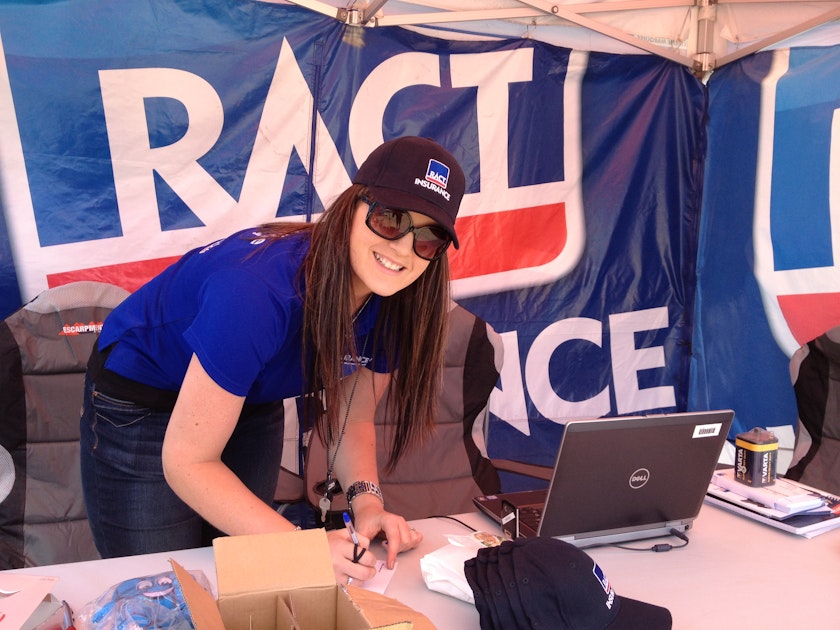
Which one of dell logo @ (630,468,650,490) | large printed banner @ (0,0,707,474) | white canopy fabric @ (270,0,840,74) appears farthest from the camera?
white canopy fabric @ (270,0,840,74)

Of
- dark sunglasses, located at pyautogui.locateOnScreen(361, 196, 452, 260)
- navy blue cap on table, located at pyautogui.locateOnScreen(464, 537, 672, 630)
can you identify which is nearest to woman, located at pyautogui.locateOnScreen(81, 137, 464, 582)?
dark sunglasses, located at pyautogui.locateOnScreen(361, 196, 452, 260)

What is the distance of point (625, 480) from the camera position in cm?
132

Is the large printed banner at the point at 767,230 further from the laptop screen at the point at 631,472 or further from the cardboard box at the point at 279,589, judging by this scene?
the cardboard box at the point at 279,589

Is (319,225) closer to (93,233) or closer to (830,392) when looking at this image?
(93,233)

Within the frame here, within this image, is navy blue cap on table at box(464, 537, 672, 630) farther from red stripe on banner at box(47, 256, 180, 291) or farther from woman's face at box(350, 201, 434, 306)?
red stripe on banner at box(47, 256, 180, 291)

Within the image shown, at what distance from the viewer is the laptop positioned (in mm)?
1253

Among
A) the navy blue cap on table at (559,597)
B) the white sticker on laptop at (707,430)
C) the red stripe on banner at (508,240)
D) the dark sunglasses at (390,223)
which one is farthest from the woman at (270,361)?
the red stripe on banner at (508,240)

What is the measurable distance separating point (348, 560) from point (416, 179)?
0.62 meters

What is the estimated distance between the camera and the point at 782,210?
3.00 meters

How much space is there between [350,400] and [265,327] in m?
0.45

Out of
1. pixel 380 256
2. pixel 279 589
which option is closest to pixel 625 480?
pixel 380 256

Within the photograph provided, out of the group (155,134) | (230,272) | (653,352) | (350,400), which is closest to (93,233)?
(155,134)

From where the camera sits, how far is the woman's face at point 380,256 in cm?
120

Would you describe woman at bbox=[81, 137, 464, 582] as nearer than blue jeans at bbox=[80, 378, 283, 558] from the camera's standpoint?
Yes
